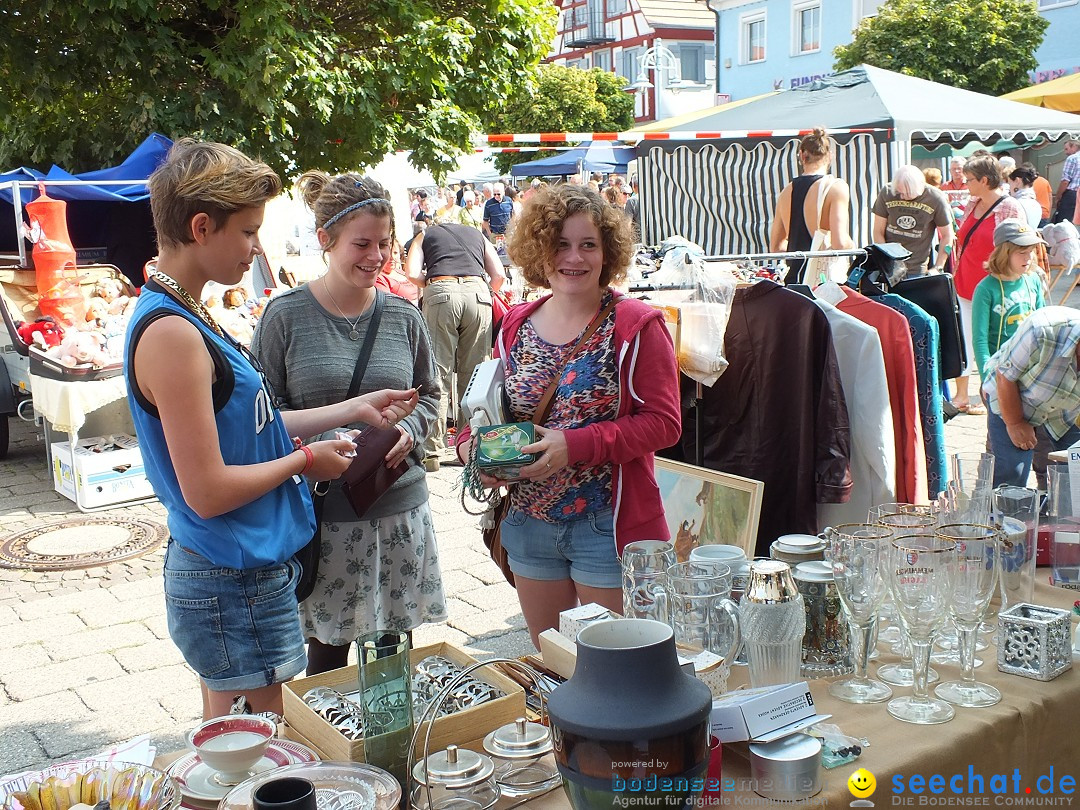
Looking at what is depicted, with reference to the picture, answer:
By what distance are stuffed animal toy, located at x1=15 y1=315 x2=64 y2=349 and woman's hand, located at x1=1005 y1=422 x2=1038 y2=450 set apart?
19.5 feet

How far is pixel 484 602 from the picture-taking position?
186 inches

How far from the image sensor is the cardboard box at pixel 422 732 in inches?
64.7

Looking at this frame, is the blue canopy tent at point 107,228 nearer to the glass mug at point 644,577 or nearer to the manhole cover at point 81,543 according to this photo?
the manhole cover at point 81,543

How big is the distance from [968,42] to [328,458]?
26710mm

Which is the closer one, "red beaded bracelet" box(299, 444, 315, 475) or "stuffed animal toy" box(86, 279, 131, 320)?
"red beaded bracelet" box(299, 444, 315, 475)

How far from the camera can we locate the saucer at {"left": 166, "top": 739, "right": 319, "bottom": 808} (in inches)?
61.9

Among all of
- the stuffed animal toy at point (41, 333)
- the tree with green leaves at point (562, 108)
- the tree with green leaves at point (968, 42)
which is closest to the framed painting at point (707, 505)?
the stuffed animal toy at point (41, 333)

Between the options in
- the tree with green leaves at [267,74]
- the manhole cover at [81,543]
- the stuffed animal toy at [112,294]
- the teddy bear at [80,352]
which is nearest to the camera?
the manhole cover at [81,543]

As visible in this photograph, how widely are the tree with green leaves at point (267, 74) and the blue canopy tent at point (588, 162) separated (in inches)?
432

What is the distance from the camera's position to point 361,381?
2697 millimetres

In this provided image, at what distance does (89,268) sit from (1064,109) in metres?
16.4

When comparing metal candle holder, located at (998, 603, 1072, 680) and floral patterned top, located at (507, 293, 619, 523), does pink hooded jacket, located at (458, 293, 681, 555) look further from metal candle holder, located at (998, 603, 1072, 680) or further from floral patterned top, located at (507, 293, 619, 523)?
metal candle holder, located at (998, 603, 1072, 680)

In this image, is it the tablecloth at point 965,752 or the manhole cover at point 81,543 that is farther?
the manhole cover at point 81,543

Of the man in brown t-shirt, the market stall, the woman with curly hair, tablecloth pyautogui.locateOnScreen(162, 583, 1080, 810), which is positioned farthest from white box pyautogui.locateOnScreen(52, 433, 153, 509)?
the market stall
